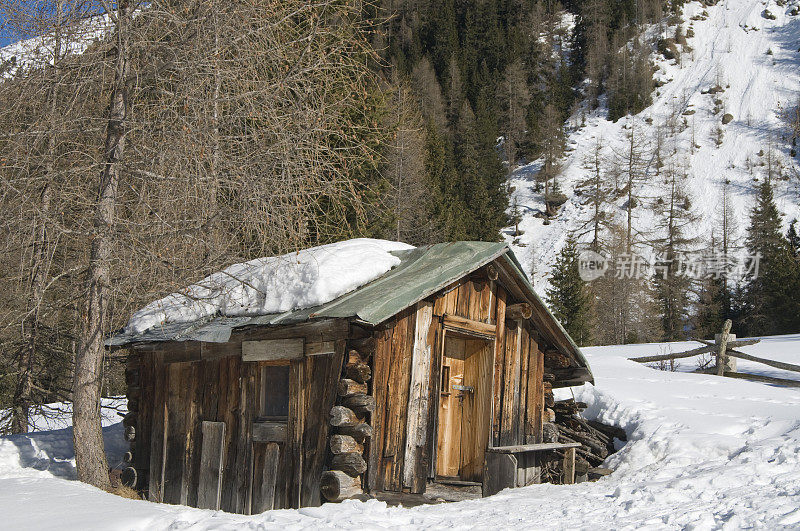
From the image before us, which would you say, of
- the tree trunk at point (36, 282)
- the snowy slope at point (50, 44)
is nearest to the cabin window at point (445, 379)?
the tree trunk at point (36, 282)

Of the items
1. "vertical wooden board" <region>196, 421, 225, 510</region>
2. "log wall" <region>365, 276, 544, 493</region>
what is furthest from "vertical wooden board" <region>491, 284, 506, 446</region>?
"vertical wooden board" <region>196, 421, 225, 510</region>

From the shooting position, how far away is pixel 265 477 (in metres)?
9.26

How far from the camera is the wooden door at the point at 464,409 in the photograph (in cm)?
1070

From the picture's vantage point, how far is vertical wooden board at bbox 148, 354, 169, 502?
427 inches

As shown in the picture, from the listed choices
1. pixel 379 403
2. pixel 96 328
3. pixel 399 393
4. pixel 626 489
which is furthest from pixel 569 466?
pixel 96 328

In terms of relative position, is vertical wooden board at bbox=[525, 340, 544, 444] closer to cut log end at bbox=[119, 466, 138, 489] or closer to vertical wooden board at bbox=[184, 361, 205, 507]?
vertical wooden board at bbox=[184, 361, 205, 507]

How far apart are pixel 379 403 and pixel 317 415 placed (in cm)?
77

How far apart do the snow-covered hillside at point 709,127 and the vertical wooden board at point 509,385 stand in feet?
125

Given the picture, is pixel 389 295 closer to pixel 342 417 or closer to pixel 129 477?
pixel 342 417

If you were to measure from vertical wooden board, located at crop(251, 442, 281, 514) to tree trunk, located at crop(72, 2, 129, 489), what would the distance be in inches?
80.5

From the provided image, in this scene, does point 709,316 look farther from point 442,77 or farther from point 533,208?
point 442,77

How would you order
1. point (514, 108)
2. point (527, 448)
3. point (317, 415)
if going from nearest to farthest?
point (317, 415)
point (527, 448)
point (514, 108)

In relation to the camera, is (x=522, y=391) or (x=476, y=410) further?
(x=522, y=391)

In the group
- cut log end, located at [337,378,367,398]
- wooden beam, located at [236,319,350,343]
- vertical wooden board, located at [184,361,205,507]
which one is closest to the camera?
cut log end, located at [337,378,367,398]
